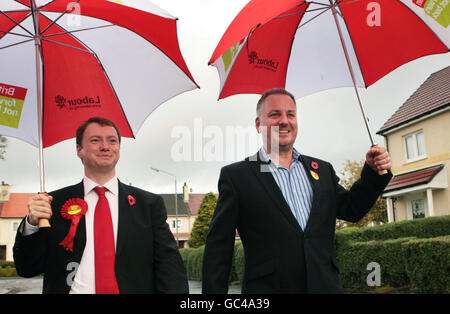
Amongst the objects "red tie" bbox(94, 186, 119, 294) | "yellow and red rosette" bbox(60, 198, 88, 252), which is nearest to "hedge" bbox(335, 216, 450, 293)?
"red tie" bbox(94, 186, 119, 294)

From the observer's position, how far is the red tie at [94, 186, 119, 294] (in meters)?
3.20

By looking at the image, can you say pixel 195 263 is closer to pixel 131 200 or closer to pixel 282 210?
pixel 131 200

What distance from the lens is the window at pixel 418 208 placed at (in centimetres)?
2508

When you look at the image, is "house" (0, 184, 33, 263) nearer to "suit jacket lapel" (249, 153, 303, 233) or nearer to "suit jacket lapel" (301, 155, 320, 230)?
"suit jacket lapel" (249, 153, 303, 233)

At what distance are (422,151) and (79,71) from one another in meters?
23.7

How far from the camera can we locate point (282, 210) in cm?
328

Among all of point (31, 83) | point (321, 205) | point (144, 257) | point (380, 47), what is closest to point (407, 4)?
point (380, 47)

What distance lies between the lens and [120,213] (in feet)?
11.5

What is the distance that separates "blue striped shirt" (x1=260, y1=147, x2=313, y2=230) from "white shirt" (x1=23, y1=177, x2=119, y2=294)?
48.0 inches

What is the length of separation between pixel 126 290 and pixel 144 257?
0.31 metres

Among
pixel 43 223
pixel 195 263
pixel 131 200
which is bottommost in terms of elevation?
pixel 195 263

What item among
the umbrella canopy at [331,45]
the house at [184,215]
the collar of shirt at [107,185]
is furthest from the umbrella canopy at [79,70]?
the house at [184,215]

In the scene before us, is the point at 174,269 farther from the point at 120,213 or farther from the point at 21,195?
the point at 21,195

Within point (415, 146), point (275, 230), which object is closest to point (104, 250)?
point (275, 230)
